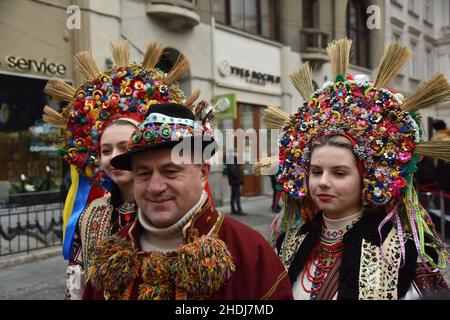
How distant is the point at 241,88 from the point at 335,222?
12545 millimetres

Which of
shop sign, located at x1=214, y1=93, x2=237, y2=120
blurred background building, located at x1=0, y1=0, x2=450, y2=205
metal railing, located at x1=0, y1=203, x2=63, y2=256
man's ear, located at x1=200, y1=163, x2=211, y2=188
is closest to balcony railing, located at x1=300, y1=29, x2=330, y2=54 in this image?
blurred background building, located at x1=0, y1=0, x2=450, y2=205

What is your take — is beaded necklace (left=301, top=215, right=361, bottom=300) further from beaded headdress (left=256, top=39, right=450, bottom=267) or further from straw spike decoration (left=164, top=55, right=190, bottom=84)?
straw spike decoration (left=164, top=55, right=190, bottom=84)

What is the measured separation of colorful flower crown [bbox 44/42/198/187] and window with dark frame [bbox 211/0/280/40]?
1125cm

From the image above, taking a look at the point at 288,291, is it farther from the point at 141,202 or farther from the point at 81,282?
the point at 81,282

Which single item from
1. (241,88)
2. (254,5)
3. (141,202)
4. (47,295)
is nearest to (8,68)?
(47,295)

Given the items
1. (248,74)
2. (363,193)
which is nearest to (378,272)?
(363,193)

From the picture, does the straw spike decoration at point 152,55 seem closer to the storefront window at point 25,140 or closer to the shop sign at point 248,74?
the storefront window at point 25,140

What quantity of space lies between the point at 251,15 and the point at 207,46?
336 cm

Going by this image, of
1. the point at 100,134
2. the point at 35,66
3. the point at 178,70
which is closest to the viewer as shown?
the point at 100,134

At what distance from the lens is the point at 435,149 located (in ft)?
8.68

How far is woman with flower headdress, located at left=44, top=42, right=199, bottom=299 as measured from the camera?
9.11ft

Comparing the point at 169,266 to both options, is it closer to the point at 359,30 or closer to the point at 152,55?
the point at 152,55

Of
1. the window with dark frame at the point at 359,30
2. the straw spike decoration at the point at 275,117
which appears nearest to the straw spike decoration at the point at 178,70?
the straw spike decoration at the point at 275,117

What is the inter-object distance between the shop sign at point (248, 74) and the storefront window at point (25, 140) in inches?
220
